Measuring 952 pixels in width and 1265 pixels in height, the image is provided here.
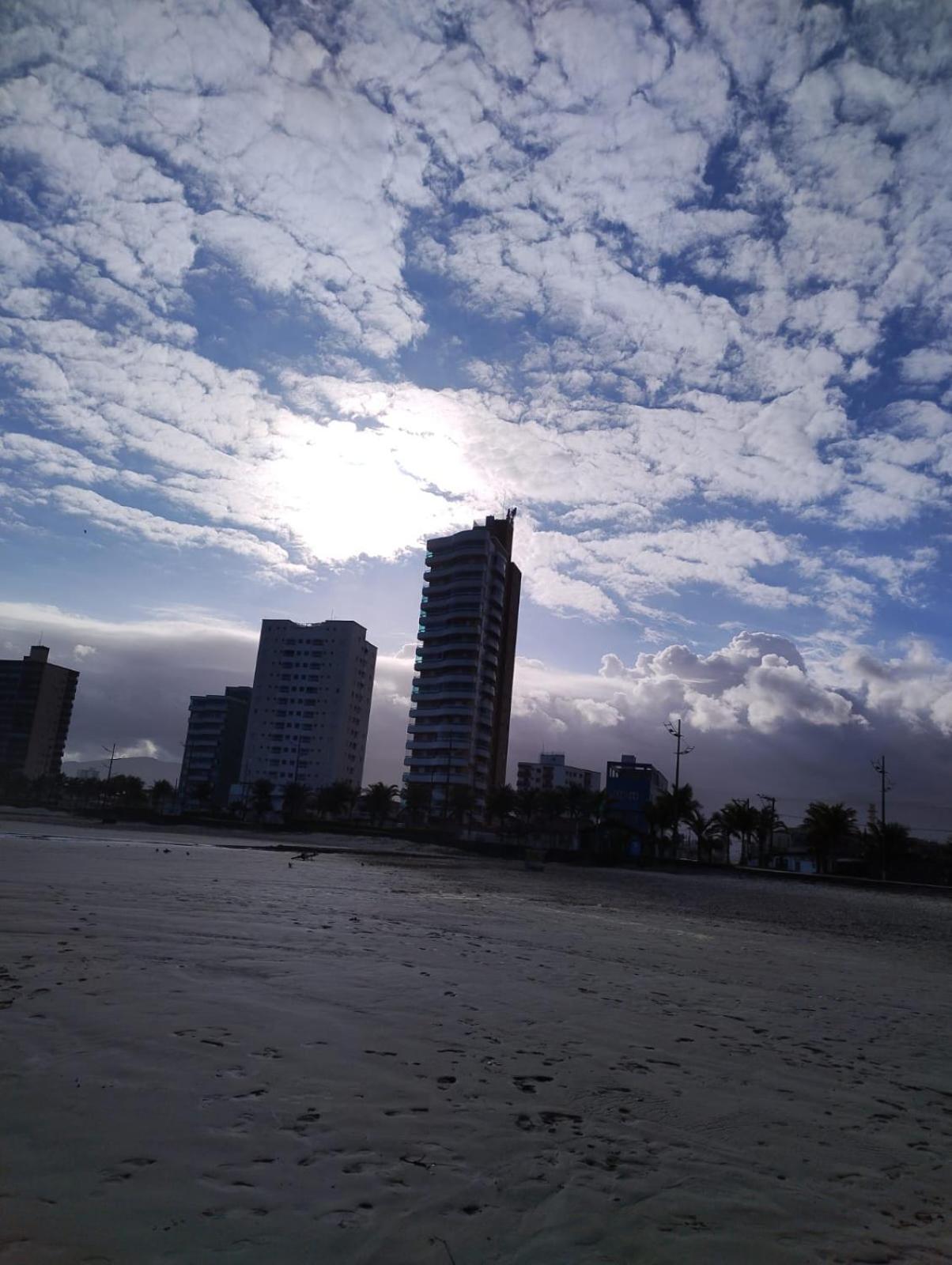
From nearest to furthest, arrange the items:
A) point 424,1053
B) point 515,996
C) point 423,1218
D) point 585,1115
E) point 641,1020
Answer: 1. point 423,1218
2. point 585,1115
3. point 424,1053
4. point 641,1020
5. point 515,996

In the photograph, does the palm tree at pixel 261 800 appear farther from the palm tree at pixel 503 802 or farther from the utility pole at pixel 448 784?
the palm tree at pixel 503 802

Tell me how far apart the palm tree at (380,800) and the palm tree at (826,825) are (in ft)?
260

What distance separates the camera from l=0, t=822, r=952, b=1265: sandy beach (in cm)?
408

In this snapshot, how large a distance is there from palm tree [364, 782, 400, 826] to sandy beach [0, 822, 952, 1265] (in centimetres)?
14461

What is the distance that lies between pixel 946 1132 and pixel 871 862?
104 meters

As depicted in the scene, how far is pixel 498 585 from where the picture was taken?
179625 millimetres

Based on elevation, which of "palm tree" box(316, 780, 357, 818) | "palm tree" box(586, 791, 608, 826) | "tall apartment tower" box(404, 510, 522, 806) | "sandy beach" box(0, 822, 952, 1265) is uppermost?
"tall apartment tower" box(404, 510, 522, 806)

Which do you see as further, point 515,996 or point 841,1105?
point 515,996

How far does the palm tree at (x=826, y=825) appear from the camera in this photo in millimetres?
101312

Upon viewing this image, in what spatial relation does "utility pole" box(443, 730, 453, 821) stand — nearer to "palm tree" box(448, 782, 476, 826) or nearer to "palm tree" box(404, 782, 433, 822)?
"palm tree" box(448, 782, 476, 826)

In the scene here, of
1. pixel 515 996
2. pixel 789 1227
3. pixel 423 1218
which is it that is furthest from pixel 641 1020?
pixel 423 1218

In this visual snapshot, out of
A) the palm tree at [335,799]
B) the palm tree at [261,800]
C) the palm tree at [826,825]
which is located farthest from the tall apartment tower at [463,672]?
the palm tree at [826,825]

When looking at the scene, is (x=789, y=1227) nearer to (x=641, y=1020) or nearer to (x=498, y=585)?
(x=641, y=1020)

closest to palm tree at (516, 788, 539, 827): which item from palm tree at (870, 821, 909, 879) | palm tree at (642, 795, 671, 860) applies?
palm tree at (642, 795, 671, 860)
